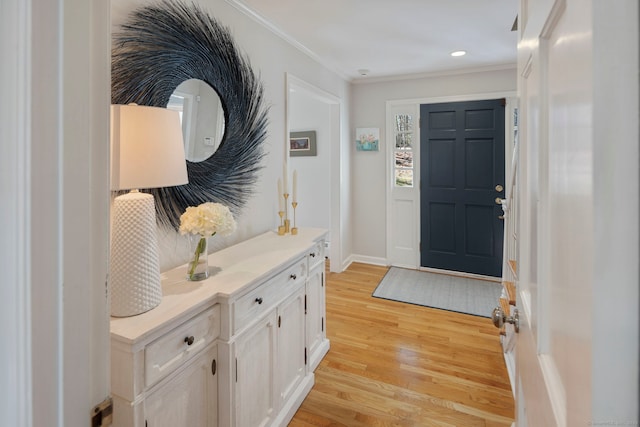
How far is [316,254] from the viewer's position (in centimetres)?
223

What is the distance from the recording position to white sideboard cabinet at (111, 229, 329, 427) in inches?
40.1

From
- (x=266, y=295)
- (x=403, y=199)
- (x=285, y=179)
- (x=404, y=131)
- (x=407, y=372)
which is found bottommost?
(x=407, y=372)

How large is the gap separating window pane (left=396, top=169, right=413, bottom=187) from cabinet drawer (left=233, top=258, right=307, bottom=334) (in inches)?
106

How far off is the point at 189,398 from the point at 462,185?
3.65 meters

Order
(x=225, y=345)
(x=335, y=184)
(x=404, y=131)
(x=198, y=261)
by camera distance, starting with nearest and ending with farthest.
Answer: (x=225, y=345), (x=198, y=261), (x=335, y=184), (x=404, y=131)

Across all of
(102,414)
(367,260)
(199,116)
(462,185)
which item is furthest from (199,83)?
(367,260)

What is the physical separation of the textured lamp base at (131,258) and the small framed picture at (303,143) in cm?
364

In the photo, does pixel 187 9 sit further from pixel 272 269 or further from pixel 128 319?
pixel 128 319

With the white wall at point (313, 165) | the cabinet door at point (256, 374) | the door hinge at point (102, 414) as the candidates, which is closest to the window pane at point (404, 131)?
the white wall at point (313, 165)

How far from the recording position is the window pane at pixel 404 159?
168 inches

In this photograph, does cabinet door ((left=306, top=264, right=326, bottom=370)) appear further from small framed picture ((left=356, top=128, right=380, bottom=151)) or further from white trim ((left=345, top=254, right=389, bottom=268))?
small framed picture ((left=356, top=128, right=380, bottom=151))

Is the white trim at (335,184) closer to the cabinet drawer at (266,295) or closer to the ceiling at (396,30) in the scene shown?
the ceiling at (396,30)

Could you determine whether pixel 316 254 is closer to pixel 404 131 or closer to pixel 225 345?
pixel 225 345

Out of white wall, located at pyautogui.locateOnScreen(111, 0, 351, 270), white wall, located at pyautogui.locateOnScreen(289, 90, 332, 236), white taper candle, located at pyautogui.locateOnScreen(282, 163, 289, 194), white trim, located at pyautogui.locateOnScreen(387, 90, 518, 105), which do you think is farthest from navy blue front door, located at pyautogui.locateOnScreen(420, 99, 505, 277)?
white taper candle, located at pyautogui.locateOnScreen(282, 163, 289, 194)
